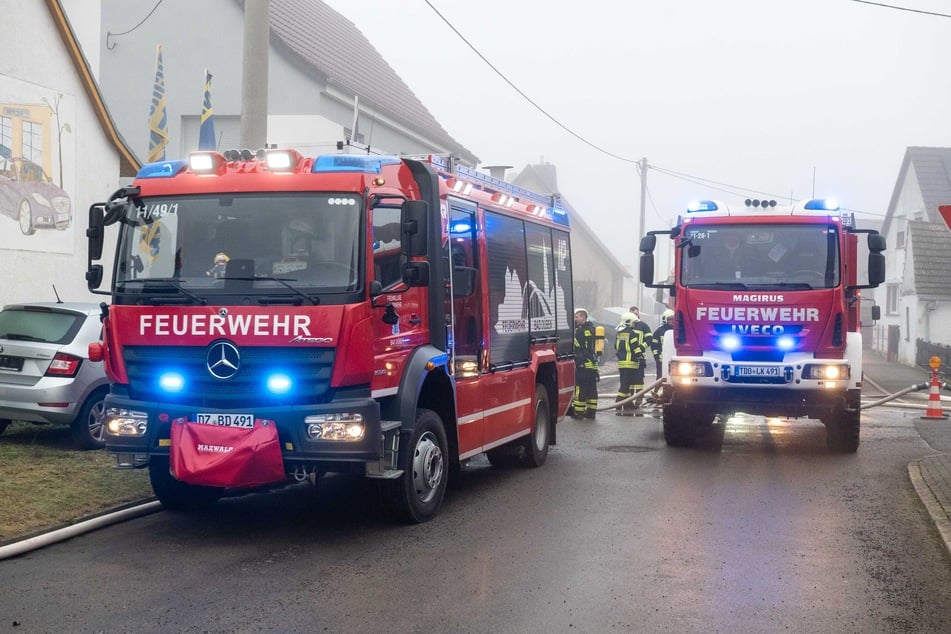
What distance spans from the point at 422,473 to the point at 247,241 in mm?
2245

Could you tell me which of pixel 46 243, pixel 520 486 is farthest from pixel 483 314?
pixel 46 243

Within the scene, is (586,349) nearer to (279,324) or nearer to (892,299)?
(279,324)

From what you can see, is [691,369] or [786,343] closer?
[786,343]

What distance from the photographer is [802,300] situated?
13.1 m

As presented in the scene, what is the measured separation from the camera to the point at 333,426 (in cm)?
764

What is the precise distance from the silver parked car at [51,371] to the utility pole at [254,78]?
A: 261cm

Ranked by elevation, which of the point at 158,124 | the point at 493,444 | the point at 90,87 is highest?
the point at 90,87

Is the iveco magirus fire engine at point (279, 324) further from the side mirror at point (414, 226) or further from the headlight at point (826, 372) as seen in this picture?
the headlight at point (826, 372)

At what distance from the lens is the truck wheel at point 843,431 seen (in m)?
13.4

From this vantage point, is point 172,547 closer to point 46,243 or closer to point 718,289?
point 718,289

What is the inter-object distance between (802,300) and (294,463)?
749 centimetres

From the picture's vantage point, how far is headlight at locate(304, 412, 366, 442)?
762 cm

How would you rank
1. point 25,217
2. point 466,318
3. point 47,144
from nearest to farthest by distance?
point 466,318, point 25,217, point 47,144

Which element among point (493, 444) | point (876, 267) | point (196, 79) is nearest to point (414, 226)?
point (493, 444)
